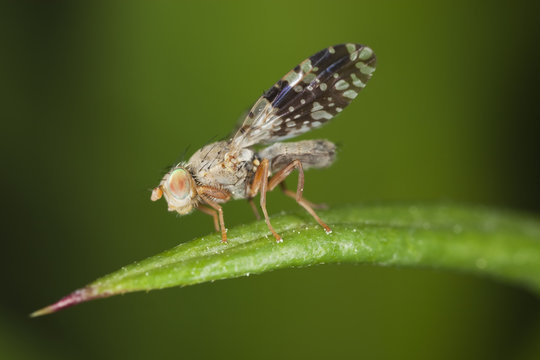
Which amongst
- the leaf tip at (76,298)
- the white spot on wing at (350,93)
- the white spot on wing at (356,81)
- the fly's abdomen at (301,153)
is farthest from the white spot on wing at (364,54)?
the leaf tip at (76,298)

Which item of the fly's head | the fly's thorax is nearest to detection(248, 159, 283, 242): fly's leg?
the fly's thorax

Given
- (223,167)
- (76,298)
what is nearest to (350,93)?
(223,167)

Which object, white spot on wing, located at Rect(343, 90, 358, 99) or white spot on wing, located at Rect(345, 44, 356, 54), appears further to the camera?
white spot on wing, located at Rect(343, 90, 358, 99)

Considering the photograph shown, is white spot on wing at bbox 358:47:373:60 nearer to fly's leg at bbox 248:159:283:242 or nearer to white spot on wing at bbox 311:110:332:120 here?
white spot on wing at bbox 311:110:332:120

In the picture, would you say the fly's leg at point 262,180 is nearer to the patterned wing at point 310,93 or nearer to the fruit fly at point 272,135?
the fruit fly at point 272,135

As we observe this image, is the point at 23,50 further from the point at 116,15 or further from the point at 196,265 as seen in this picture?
the point at 196,265

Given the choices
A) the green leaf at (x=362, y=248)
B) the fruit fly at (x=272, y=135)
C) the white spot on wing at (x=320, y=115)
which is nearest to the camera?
the green leaf at (x=362, y=248)
